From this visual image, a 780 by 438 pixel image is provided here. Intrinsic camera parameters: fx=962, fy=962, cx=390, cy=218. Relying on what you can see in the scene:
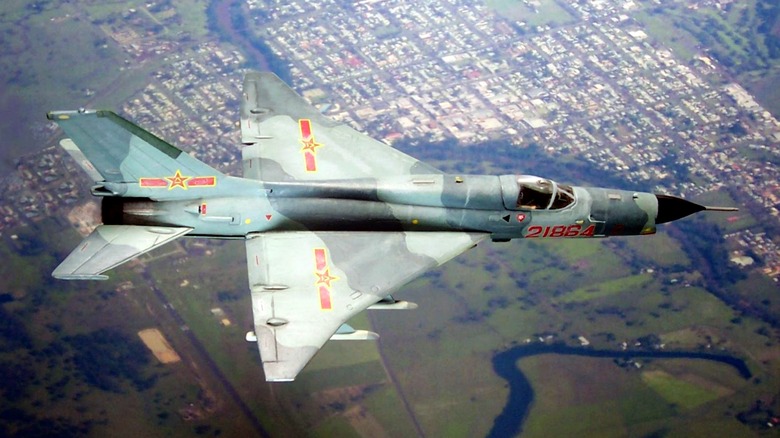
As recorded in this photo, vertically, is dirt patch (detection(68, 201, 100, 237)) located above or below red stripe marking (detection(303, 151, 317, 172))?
below

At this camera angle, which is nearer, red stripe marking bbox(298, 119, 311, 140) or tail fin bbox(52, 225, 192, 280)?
tail fin bbox(52, 225, 192, 280)

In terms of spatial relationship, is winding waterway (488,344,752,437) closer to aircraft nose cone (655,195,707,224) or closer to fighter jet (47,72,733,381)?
fighter jet (47,72,733,381)

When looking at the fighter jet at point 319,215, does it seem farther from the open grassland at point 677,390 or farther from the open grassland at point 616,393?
the open grassland at point 677,390

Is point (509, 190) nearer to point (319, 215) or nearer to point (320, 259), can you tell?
point (319, 215)

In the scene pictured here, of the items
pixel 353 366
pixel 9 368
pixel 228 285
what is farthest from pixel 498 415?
pixel 9 368

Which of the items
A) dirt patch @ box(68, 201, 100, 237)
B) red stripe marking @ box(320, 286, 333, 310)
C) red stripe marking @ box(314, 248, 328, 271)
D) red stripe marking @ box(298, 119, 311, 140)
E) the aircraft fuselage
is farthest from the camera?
dirt patch @ box(68, 201, 100, 237)

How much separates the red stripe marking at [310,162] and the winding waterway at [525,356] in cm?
1128

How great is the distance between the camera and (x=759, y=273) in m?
38.1

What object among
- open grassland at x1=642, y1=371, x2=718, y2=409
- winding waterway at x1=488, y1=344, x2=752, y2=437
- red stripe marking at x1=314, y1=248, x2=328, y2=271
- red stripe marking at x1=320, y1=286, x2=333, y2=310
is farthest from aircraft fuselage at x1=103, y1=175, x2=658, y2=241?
open grassland at x1=642, y1=371, x2=718, y2=409

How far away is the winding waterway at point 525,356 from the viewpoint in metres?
33.7

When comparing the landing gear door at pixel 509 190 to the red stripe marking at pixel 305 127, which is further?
the red stripe marking at pixel 305 127

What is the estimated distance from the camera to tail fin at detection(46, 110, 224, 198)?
26.0m

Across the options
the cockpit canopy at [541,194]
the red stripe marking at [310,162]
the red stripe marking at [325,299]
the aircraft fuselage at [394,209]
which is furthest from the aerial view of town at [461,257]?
the cockpit canopy at [541,194]

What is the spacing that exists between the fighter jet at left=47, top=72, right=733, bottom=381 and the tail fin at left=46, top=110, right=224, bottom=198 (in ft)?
0.09
